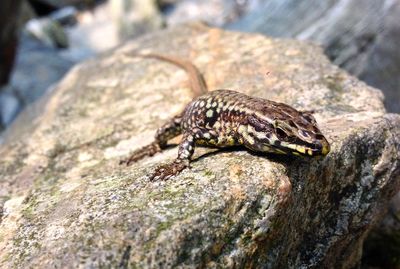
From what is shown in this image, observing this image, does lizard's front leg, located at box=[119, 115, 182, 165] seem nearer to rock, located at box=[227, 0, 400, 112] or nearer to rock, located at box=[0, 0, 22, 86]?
rock, located at box=[227, 0, 400, 112]

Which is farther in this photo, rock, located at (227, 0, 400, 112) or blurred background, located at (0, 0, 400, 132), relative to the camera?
blurred background, located at (0, 0, 400, 132)

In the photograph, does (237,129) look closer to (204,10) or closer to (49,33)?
(204,10)

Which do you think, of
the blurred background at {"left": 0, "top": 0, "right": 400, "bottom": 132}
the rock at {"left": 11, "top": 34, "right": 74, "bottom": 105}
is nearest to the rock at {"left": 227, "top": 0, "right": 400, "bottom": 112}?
the blurred background at {"left": 0, "top": 0, "right": 400, "bottom": 132}

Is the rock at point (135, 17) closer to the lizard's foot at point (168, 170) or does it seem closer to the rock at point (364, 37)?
the rock at point (364, 37)

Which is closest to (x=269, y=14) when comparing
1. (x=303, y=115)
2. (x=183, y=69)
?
(x=183, y=69)

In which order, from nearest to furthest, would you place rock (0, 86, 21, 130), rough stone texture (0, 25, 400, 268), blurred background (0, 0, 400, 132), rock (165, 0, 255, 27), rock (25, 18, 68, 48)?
1. rough stone texture (0, 25, 400, 268)
2. blurred background (0, 0, 400, 132)
3. rock (0, 86, 21, 130)
4. rock (165, 0, 255, 27)
5. rock (25, 18, 68, 48)

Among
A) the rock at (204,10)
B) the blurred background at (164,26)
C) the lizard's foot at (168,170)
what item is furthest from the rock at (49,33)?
the lizard's foot at (168,170)

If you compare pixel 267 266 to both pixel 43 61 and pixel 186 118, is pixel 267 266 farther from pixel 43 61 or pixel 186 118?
pixel 43 61
